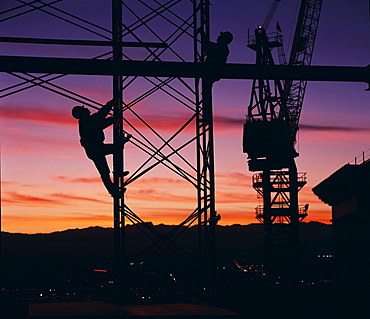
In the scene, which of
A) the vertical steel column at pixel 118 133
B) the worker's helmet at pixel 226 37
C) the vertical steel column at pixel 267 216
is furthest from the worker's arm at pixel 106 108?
the vertical steel column at pixel 267 216

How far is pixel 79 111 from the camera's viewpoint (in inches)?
442

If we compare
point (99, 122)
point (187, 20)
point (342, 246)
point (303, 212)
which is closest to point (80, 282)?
point (342, 246)

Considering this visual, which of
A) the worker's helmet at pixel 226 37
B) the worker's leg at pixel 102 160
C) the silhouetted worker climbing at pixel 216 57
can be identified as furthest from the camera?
the worker's leg at pixel 102 160

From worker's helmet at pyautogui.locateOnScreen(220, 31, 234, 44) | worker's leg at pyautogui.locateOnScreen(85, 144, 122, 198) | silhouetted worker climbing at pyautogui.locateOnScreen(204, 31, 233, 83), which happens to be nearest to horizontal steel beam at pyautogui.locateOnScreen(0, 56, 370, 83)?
silhouetted worker climbing at pyautogui.locateOnScreen(204, 31, 233, 83)

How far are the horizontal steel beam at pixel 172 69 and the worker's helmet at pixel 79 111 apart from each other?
656 millimetres

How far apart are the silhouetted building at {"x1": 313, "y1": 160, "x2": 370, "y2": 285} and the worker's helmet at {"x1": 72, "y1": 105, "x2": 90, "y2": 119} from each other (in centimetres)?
2345

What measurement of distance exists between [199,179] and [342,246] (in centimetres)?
2303

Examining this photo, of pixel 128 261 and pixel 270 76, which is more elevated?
pixel 270 76

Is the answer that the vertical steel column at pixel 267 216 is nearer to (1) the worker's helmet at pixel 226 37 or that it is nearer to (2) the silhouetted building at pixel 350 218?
(2) the silhouetted building at pixel 350 218

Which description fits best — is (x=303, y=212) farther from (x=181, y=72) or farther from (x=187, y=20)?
(x=181, y=72)

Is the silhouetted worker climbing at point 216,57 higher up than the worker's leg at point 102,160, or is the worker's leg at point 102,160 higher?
the silhouetted worker climbing at point 216,57

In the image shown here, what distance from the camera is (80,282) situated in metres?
44.5

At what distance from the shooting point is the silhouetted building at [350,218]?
109 feet

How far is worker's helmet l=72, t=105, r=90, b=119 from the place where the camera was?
11.2m
